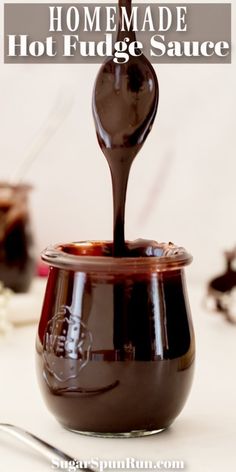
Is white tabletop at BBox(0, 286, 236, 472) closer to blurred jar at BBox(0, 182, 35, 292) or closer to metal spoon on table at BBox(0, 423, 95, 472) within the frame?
metal spoon on table at BBox(0, 423, 95, 472)

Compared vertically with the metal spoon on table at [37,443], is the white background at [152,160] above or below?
above

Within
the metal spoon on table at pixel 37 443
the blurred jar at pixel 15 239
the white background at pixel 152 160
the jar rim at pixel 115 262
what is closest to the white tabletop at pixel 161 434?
the metal spoon on table at pixel 37 443

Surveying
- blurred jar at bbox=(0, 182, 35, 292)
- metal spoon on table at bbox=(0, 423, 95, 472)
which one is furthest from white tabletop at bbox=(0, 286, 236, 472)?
blurred jar at bbox=(0, 182, 35, 292)

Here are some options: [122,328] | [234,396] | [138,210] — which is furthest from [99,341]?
[138,210]

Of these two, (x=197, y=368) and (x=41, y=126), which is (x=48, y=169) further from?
(x=197, y=368)

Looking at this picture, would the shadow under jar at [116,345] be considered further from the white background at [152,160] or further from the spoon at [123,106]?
the white background at [152,160]

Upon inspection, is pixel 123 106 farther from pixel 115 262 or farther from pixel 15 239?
pixel 15 239
